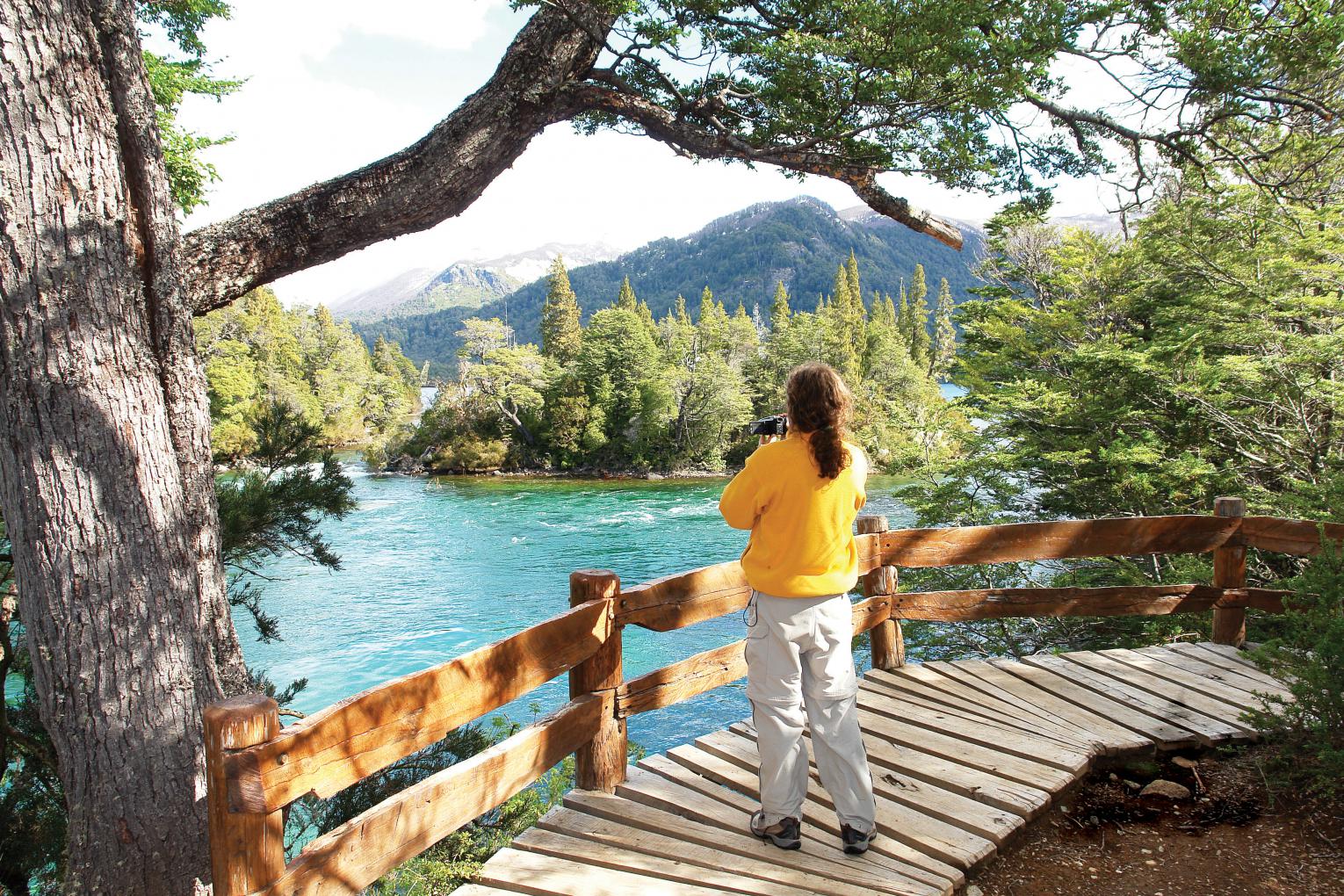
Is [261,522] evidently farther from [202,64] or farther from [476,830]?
[202,64]

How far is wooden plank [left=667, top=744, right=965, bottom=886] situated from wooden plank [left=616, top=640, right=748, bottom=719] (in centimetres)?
25

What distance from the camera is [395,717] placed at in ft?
7.25

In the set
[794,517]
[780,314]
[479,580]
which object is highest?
[780,314]

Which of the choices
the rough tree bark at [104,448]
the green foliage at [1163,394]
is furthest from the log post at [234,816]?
the green foliage at [1163,394]

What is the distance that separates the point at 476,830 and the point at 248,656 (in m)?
10.0

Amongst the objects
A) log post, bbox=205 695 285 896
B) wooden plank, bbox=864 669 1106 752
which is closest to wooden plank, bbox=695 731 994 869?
wooden plank, bbox=864 669 1106 752

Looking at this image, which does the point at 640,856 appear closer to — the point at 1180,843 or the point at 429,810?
the point at 429,810

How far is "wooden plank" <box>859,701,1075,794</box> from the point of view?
3080 millimetres

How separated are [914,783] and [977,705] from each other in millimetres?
925

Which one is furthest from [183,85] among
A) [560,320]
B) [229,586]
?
[560,320]

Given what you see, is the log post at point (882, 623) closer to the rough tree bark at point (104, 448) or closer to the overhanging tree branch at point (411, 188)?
the overhanging tree branch at point (411, 188)

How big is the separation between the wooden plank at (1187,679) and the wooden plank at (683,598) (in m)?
2.39

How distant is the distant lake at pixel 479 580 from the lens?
13.6 meters

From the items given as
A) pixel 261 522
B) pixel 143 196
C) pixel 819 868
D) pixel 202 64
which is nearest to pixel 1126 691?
pixel 819 868
